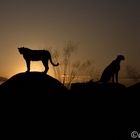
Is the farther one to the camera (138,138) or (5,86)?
(5,86)

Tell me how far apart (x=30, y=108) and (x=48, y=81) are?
1.43 m

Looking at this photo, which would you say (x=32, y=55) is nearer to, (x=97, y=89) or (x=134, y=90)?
(x=97, y=89)

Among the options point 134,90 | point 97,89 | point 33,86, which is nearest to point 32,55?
point 97,89

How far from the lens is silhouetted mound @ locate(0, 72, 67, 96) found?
16.7 m

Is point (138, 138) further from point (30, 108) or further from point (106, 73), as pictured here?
point (106, 73)

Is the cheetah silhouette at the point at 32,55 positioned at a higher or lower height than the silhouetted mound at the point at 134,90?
higher

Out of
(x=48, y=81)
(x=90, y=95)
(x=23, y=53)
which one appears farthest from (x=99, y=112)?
(x=23, y=53)

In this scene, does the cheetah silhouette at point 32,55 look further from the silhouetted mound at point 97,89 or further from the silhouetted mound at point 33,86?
the silhouetted mound at point 33,86

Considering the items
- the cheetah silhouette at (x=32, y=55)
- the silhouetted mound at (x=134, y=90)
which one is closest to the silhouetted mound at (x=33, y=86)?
the silhouetted mound at (x=134, y=90)

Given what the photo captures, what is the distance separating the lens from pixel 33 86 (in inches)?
661

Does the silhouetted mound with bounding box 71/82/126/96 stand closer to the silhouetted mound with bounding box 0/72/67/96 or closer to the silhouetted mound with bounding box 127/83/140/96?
the silhouetted mound with bounding box 127/83/140/96

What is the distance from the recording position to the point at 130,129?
633 inches

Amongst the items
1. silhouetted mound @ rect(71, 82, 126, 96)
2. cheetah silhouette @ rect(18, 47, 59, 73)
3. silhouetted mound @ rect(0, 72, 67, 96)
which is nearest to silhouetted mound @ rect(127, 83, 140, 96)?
silhouetted mound @ rect(71, 82, 126, 96)

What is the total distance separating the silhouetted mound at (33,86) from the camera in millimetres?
16703
